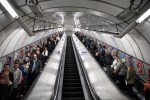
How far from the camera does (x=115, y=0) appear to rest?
23.9 feet

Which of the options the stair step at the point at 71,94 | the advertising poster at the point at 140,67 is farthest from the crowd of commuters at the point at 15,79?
the advertising poster at the point at 140,67

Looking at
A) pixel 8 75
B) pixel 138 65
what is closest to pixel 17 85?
pixel 8 75

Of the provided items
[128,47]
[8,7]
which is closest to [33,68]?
[8,7]

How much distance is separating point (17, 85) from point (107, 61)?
14.2 feet

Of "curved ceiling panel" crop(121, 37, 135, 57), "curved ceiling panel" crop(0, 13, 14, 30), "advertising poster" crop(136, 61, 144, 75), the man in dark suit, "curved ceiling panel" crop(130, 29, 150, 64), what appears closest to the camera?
the man in dark suit

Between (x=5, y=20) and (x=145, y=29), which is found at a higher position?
(x=5, y=20)

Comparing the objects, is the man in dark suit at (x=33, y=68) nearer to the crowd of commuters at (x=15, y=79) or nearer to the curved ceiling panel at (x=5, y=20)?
the crowd of commuters at (x=15, y=79)

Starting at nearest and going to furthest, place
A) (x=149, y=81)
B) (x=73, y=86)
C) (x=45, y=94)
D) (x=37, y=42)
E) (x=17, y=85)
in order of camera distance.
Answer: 1. (x=149, y=81)
2. (x=17, y=85)
3. (x=45, y=94)
4. (x=73, y=86)
5. (x=37, y=42)

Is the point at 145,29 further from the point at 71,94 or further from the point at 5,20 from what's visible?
the point at 5,20

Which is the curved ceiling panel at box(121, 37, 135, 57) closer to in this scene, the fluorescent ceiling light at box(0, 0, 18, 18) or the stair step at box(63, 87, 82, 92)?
the stair step at box(63, 87, 82, 92)

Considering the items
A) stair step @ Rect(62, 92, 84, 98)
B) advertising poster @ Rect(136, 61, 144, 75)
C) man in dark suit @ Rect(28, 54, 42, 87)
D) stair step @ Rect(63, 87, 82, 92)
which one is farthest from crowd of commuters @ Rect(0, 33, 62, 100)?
advertising poster @ Rect(136, 61, 144, 75)

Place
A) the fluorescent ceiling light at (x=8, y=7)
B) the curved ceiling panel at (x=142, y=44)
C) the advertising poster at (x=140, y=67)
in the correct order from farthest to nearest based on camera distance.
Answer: the advertising poster at (x=140, y=67) < the curved ceiling panel at (x=142, y=44) < the fluorescent ceiling light at (x=8, y=7)

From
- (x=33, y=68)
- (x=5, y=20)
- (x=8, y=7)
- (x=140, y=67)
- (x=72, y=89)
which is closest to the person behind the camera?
(x=8, y=7)

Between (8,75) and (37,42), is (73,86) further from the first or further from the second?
(37,42)
